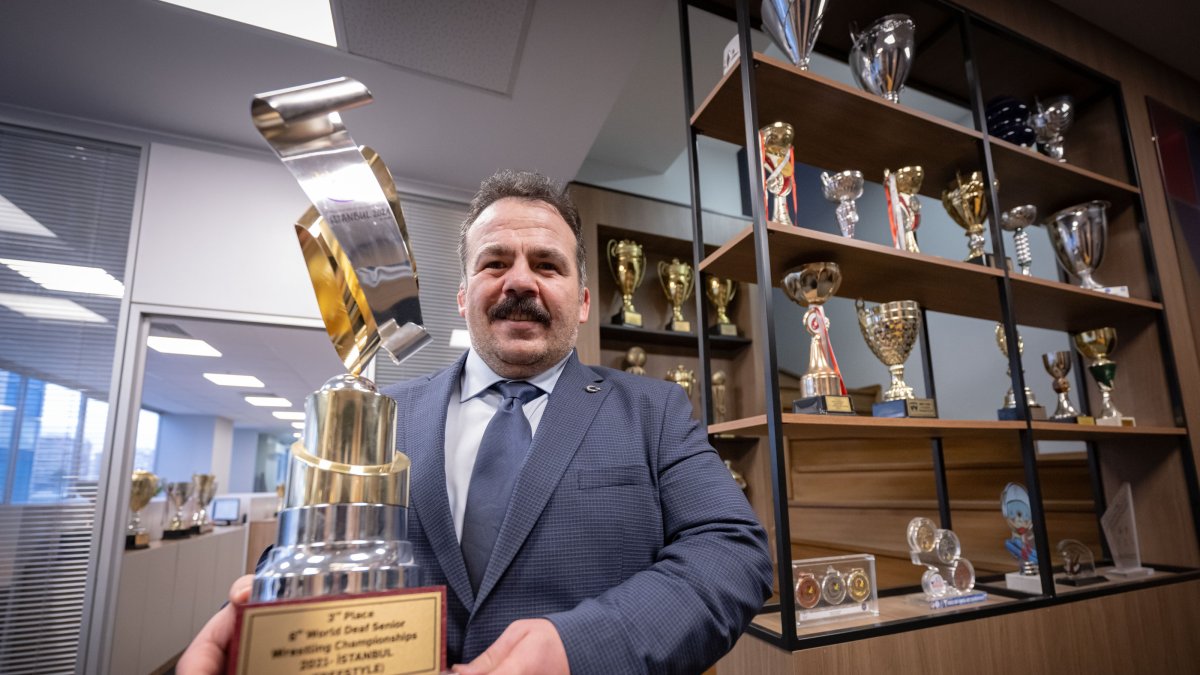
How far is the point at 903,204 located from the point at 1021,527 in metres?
0.96

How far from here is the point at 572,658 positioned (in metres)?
0.43

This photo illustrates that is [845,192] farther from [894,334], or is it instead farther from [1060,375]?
[1060,375]

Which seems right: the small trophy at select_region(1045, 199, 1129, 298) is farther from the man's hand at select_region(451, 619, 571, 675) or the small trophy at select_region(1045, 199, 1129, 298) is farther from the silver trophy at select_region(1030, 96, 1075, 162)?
the man's hand at select_region(451, 619, 571, 675)

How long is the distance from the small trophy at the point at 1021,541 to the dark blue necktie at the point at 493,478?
4.66ft

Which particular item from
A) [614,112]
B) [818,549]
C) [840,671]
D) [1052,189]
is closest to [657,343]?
[614,112]

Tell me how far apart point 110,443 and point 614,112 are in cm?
241

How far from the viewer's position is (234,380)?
3812mm

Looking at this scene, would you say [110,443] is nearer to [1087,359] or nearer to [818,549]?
[818,549]

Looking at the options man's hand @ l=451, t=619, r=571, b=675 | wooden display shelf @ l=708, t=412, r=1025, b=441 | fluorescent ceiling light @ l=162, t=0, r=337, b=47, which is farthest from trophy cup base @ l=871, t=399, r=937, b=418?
fluorescent ceiling light @ l=162, t=0, r=337, b=47

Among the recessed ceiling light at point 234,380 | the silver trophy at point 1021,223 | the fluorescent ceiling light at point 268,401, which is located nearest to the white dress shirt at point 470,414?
the silver trophy at point 1021,223

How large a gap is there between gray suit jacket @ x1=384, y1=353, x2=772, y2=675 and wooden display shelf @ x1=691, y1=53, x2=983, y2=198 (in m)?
0.90

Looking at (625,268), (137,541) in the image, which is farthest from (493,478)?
(137,541)

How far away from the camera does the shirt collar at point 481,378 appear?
78cm

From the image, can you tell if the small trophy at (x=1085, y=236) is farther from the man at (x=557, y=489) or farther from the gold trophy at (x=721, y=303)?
the man at (x=557, y=489)
